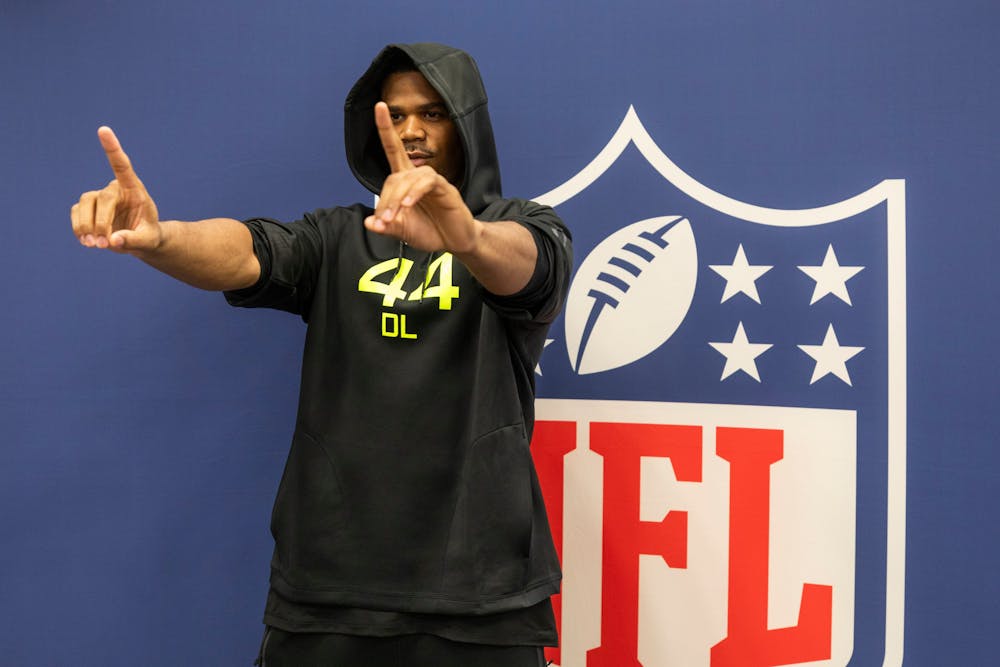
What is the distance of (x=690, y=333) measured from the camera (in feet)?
4.91

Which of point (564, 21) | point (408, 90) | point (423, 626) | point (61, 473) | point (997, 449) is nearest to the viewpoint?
point (423, 626)

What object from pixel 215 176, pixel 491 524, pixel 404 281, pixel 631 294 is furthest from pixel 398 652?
pixel 215 176

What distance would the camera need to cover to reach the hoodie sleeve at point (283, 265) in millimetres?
1148

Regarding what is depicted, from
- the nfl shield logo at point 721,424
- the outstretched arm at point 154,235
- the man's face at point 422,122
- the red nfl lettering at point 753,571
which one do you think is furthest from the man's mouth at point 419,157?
the red nfl lettering at point 753,571

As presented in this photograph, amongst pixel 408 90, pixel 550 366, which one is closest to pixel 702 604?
pixel 550 366

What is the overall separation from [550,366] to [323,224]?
480 mm

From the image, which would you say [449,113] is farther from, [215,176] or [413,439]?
[215,176]

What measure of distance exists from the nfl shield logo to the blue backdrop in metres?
0.04

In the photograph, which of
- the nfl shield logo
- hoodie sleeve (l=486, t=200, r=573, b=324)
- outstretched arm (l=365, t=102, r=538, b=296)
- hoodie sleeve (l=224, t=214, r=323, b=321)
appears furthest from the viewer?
the nfl shield logo

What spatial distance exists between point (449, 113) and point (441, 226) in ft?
0.98

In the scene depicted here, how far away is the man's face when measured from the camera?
48.6 inches

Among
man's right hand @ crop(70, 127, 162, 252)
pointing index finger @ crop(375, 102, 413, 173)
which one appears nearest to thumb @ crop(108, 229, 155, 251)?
man's right hand @ crop(70, 127, 162, 252)

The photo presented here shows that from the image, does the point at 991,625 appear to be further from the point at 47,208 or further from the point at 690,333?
the point at 47,208

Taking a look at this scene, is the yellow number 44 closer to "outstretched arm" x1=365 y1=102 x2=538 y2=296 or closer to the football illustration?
"outstretched arm" x1=365 y1=102 x2=538 y2=296
